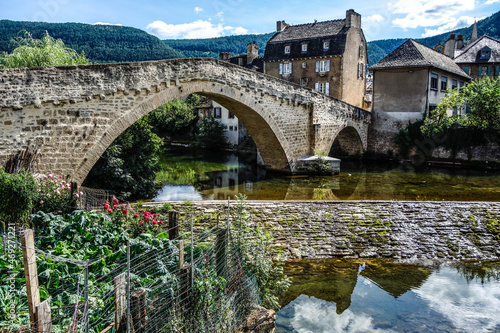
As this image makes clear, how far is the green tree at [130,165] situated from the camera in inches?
512

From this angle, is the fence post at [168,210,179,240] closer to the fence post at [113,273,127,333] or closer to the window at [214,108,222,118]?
the fence post at [113,273,127,333]

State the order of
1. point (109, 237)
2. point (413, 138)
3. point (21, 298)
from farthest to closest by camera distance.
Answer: point (413, 138)
point (109, 237)
point (21, 298)

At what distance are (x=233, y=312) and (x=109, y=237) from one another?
84.5 inches

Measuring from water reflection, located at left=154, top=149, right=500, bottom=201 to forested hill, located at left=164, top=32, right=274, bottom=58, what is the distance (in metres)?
54.0

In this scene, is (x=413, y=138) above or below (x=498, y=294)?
above

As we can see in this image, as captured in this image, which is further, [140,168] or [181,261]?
[140,168]

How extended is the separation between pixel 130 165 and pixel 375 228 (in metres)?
8.20

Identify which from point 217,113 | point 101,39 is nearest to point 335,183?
point 217,113

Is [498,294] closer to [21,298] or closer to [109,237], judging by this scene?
[109,237]

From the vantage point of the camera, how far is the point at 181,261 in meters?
4.81

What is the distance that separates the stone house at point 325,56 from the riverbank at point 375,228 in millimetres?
19411

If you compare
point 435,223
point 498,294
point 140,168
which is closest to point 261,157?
point 140,168

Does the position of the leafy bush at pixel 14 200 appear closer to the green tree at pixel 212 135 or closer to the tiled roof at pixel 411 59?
the tiled roof at pixel 411 59

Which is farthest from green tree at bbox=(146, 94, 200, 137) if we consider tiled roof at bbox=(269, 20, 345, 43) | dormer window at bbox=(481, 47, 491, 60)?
dormer window at bbox=(481, 47, 491, 60)
